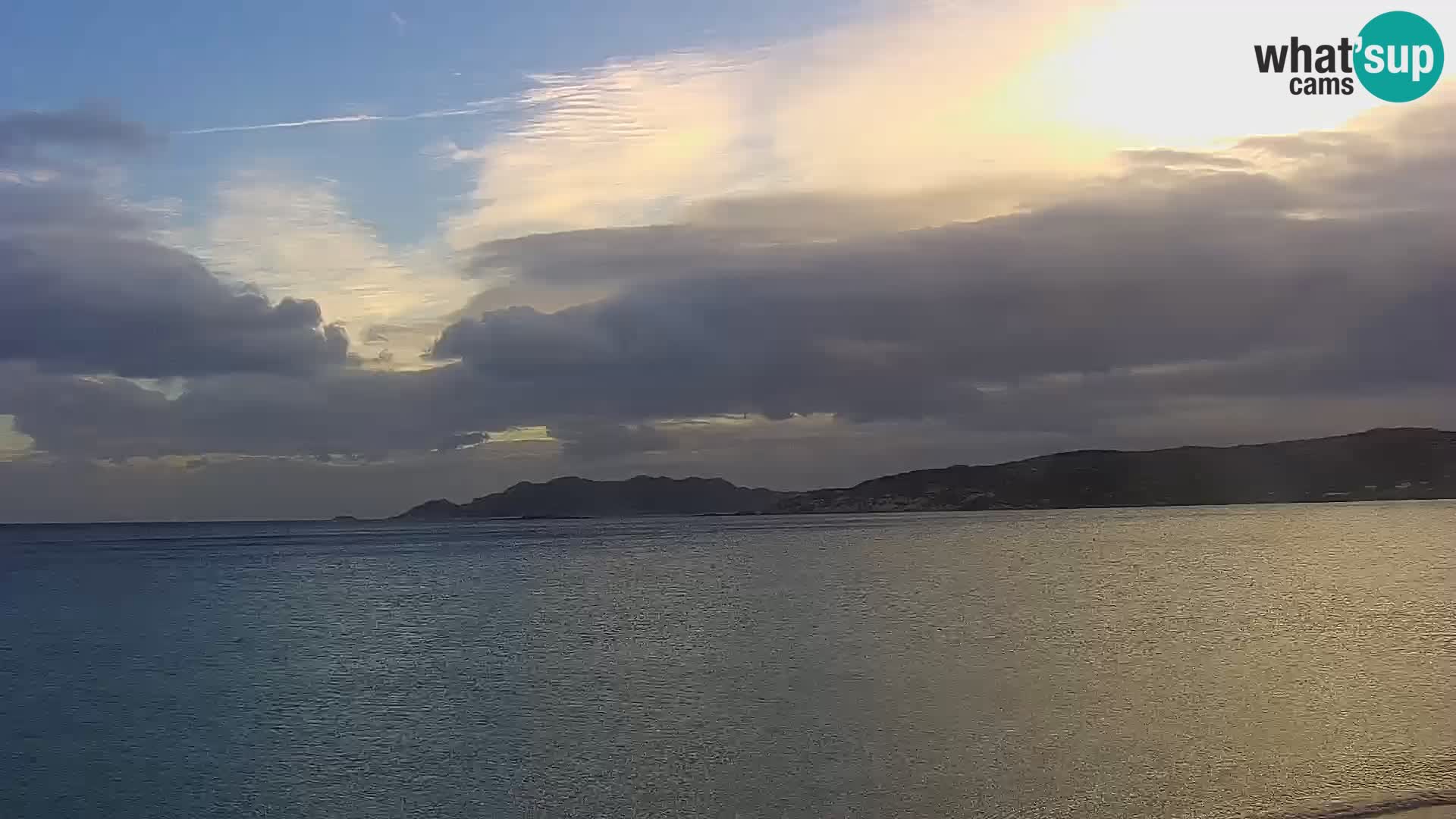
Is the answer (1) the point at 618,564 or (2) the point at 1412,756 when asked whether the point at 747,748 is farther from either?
(1) the point at 618,564

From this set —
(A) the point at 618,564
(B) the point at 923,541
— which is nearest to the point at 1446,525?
(B) the point at 923,541

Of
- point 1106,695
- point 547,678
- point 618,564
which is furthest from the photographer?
point 618,564

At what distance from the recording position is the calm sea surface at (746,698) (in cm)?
2639

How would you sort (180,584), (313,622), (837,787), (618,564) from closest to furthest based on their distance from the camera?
(837,787) → (313,622) → (180,584) → (618,564)

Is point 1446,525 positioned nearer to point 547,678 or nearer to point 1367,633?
point 1367,633

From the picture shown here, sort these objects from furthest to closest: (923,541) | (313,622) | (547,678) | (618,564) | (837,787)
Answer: (923,541), (618,564), (313,622), (547,678), (837,787)

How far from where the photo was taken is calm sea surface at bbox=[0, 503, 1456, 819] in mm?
26391

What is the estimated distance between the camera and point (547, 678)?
43094 mm

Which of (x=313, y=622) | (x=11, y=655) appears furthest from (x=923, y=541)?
(x=11, y=655)

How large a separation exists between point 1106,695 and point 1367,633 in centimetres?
2071

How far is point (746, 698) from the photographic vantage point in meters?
37.5

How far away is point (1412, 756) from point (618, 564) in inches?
3557

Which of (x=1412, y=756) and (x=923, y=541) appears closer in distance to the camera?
(x=1412, y=756)

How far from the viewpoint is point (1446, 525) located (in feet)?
504
